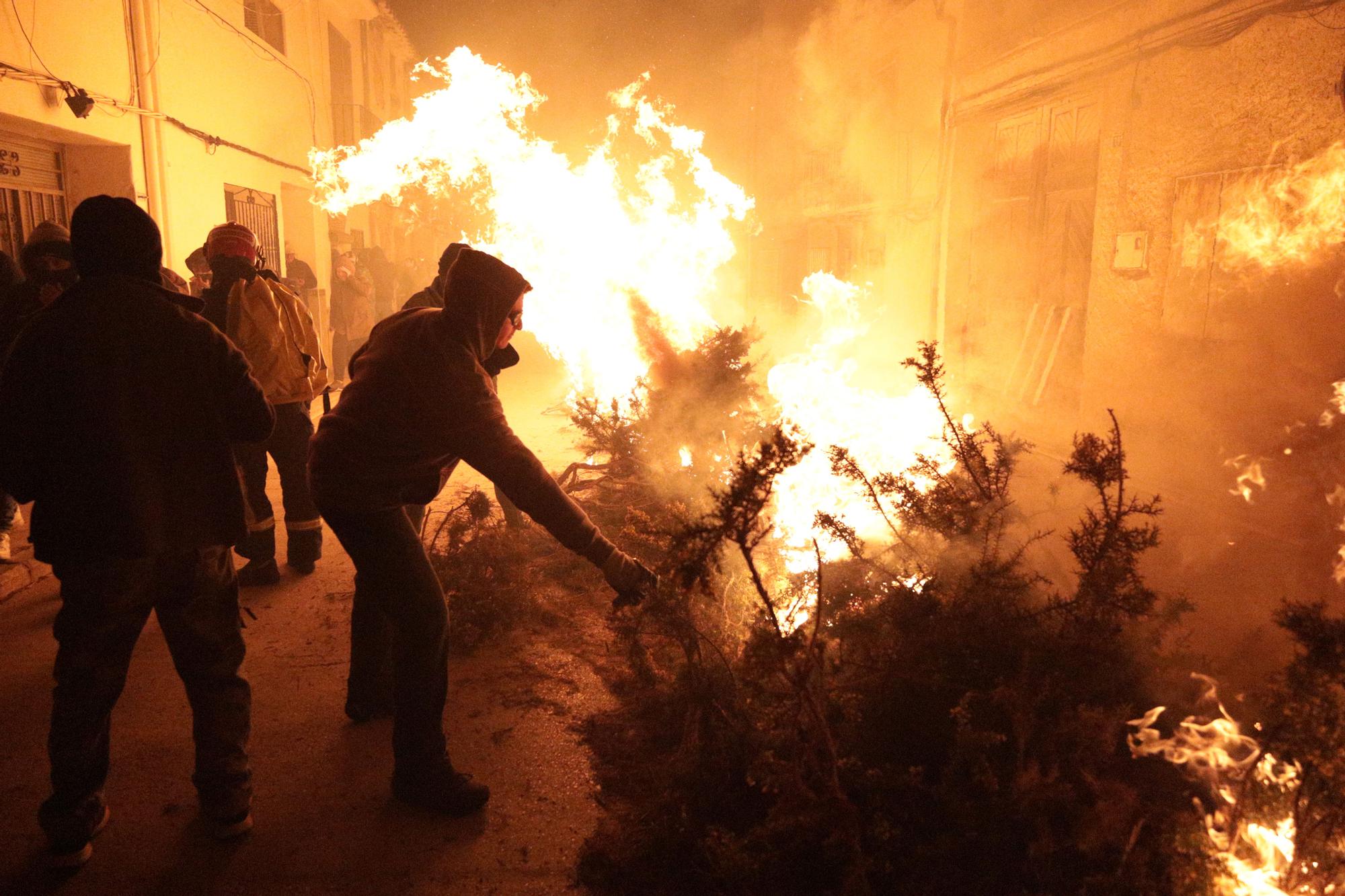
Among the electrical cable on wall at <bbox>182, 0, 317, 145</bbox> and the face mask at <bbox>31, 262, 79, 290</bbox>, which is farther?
the electrical cable on wall at <bbox>182, 0, 317, 145</bbox>

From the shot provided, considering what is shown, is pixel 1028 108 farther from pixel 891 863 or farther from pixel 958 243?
pixel 891 863

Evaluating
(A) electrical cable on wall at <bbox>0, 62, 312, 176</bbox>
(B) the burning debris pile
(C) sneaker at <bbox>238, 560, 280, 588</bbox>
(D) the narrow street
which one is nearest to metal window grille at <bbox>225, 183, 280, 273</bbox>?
(A) electrical cable on wall at <bbox>0, 62, 312, 176</bbox>

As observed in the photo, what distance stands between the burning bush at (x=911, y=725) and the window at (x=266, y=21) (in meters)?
13.8

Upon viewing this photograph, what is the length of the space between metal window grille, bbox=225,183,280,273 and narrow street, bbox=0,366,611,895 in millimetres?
9223

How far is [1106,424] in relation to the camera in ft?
26.6

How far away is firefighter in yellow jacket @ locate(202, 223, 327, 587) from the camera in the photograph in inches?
202

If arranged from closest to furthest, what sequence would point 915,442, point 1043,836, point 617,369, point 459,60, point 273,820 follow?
point 1043,836 → point 273,820 → point 915,442 → point 617,369 → point 459,60

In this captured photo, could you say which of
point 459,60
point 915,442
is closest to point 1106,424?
point 915,442

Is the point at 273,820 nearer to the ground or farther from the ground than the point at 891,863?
nearer to the ground

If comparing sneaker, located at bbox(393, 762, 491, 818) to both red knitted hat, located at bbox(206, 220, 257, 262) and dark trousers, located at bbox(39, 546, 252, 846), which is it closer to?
dark trousers, located at bbox(39, 546, 252, 846)

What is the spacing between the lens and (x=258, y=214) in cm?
1341

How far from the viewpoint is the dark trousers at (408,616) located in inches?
122

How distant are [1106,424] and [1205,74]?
3.19 metres

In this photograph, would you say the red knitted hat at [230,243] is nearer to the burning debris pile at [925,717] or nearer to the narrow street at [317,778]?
the burning debris pile at [925,717]
